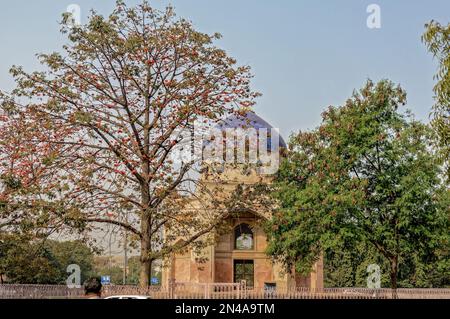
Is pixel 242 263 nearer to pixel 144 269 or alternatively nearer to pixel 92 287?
pixel 144 269

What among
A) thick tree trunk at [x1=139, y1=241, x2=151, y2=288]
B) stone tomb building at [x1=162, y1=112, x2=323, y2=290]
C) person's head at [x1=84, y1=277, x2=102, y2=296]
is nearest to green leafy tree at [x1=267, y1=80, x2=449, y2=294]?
thick tree trunk at [x1=139, y1=241, x2=151, y2=288]

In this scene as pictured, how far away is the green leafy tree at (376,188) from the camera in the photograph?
23.7 metres

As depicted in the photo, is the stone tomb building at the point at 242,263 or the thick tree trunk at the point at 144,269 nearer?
the thick tree trunk at the point at 144,269

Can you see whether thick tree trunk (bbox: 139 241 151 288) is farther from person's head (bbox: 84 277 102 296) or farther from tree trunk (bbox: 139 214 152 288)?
person's head (bbox: 84 277 102 296)

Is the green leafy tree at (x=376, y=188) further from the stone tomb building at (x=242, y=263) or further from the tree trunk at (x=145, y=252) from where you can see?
the stone tomb building at (x=242, y=263)

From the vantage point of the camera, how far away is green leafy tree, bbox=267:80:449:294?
23734 millimetres

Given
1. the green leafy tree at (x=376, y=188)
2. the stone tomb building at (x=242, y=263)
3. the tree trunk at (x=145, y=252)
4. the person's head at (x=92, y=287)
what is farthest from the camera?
the stone tomb building at (x=242, y=263)

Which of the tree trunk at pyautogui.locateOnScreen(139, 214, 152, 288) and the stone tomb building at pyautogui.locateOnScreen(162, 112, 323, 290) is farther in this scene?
the stone tomb building at pyautogui.locateOnScreen(162, 112, 323, 290)

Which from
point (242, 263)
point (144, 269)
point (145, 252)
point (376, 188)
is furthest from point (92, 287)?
point (242, 263)

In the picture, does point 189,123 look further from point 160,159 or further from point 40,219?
point 40,219

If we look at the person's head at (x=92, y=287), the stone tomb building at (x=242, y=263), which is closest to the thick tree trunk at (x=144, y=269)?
the person's head at (x=92, y=287)

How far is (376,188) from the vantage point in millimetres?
23953
